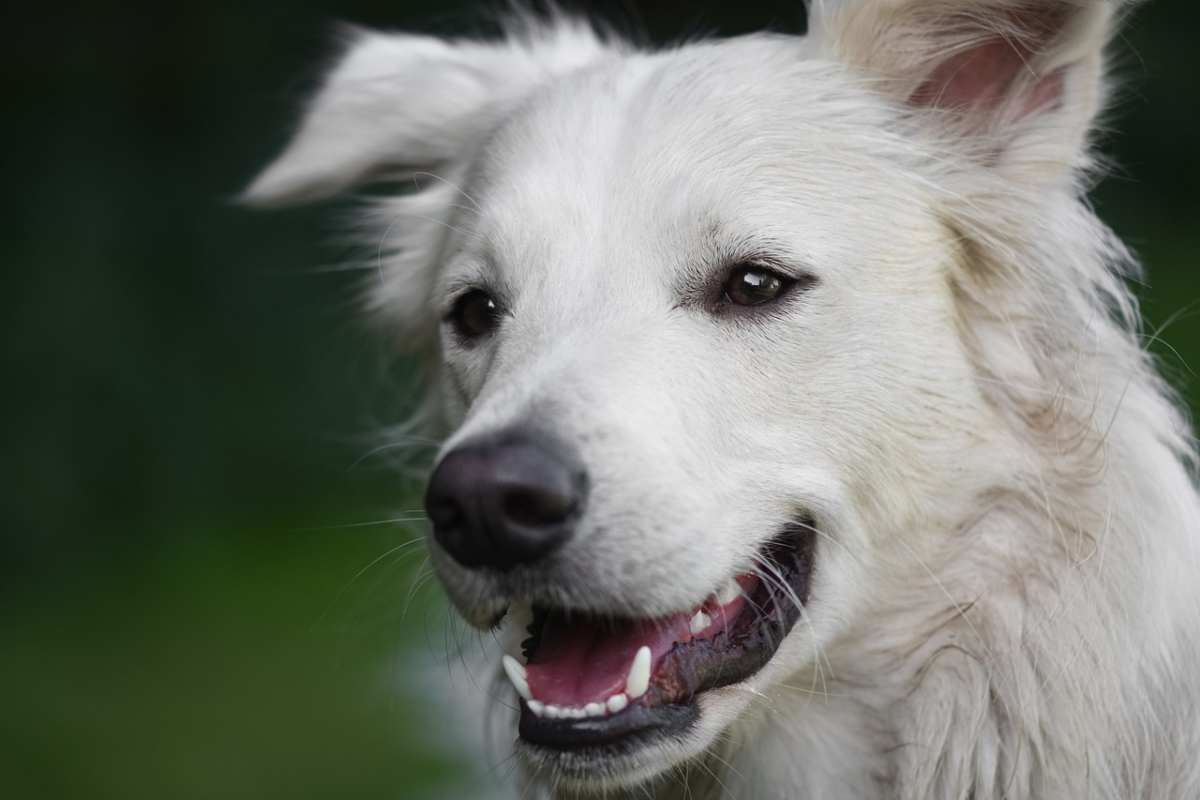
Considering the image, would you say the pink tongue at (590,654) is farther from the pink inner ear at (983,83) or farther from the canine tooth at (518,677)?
the pink inner ear at (983,83)

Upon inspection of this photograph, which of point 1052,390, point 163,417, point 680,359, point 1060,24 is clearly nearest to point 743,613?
point 680,359

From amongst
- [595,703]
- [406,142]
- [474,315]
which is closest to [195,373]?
[406,142]

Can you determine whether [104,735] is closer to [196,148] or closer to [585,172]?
[196,148]

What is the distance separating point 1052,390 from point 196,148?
578 centimetres

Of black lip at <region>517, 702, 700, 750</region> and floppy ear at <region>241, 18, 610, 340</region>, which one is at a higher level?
floppy ear at <region>241, 18, 610, 340</region>

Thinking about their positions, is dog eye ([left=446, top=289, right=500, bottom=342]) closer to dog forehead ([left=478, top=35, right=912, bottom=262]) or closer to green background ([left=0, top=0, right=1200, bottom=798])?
dog forehead ([left=478, top=35, right=912, bottom=262])

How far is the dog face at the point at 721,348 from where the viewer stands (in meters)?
2.15

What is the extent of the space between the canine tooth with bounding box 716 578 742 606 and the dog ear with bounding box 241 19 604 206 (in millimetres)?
1356

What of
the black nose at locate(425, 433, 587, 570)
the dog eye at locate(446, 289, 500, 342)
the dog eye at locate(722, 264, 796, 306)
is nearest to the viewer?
the black nose at locate(425, 433, 587, 570)

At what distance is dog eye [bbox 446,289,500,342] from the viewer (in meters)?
2.66

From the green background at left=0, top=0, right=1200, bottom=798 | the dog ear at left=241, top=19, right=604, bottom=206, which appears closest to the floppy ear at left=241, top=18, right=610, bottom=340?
the dog ear at left=241, top=19, right=604, bottom=206

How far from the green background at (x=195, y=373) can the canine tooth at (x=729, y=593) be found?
3.10 metres

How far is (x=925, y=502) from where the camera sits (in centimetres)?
248

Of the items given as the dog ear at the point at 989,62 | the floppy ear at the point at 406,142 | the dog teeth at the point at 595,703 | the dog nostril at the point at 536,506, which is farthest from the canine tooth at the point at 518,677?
the dog ear at the point at 989,62
